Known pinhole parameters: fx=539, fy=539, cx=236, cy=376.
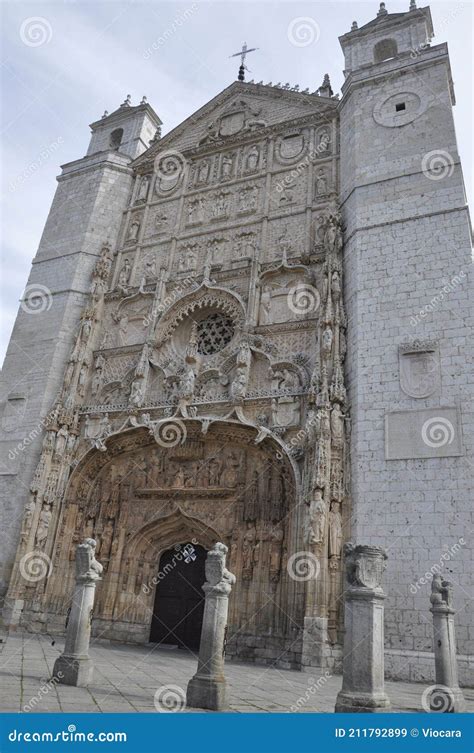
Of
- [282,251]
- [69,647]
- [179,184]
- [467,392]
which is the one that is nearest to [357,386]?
[467,392]

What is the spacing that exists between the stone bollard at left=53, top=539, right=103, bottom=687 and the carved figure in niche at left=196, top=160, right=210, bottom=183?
12448 millimetres

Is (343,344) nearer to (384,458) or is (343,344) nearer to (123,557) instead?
(384,458)

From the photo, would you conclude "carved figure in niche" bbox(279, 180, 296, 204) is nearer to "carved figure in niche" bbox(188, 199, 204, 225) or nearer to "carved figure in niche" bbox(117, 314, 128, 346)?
"carved figure in niche" bbox(188, 199, 204, 225)

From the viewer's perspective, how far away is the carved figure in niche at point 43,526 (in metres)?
11.5

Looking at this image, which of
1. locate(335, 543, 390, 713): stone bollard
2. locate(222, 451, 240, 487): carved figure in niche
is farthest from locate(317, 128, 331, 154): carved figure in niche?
locate(335, 543, 390, 713): stone bollard

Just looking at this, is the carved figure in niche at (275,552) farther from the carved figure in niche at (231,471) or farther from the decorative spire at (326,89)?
the decorative spire at (326,89)

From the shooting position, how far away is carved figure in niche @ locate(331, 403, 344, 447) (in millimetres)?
9773

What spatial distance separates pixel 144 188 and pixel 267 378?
873 centimetres

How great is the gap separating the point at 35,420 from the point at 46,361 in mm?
1666

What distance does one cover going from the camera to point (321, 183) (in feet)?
45.7

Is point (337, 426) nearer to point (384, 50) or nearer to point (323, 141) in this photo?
point (323, 141)

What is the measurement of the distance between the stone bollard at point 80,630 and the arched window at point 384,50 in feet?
47.8

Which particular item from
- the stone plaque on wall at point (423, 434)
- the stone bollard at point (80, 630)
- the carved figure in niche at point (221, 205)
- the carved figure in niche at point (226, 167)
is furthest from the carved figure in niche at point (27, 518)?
the carved figure in niche at point (226, 167)

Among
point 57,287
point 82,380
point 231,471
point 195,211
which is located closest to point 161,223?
point 195,211
